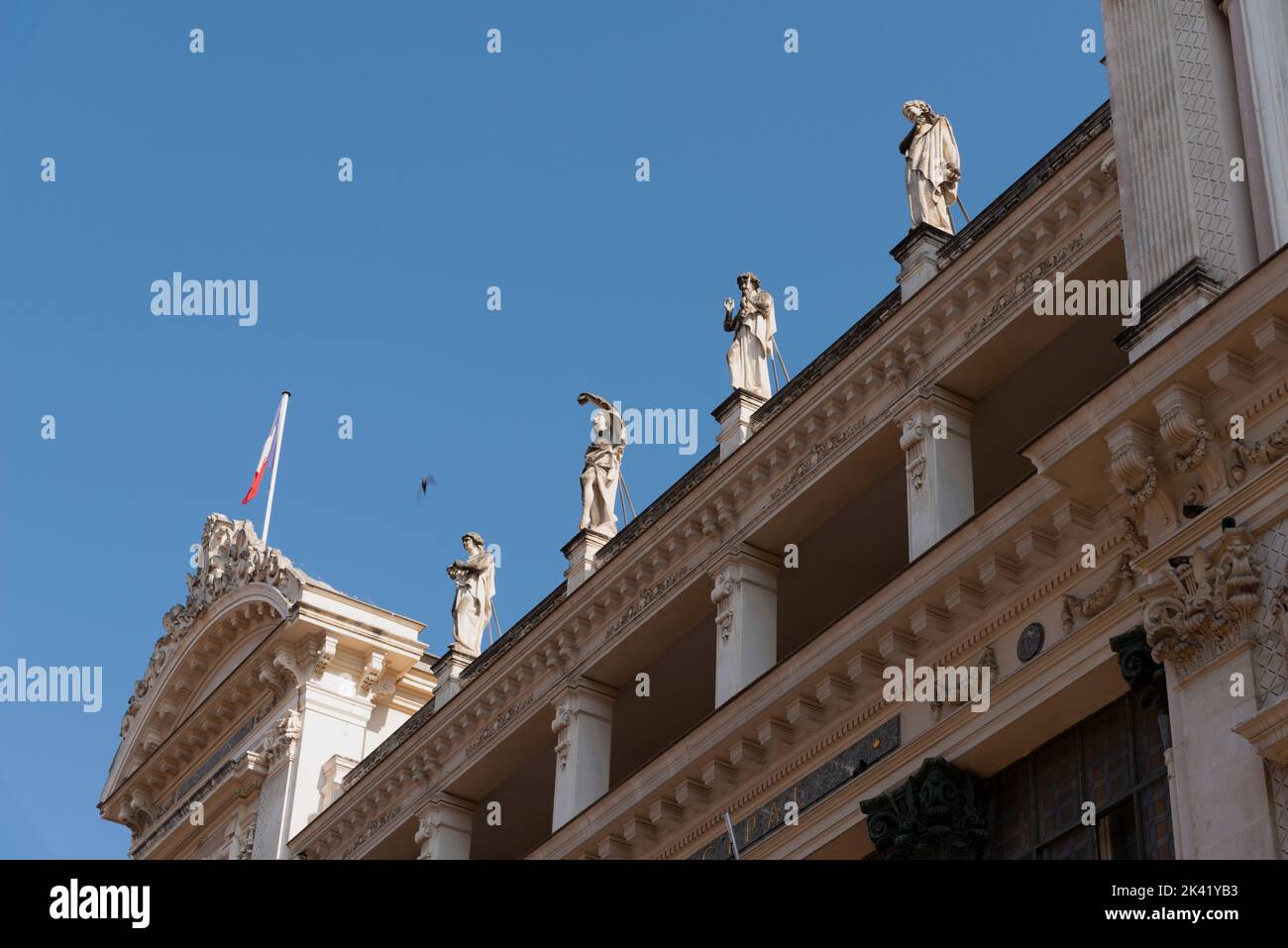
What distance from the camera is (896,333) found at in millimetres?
26375

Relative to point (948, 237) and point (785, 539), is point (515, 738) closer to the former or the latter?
point (785, 539)

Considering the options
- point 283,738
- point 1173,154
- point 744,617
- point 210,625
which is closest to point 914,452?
point 744,617

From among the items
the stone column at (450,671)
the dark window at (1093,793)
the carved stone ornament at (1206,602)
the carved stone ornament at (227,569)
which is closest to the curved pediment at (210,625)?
the carved stone ornament at (227,569)

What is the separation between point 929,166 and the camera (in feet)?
92.8

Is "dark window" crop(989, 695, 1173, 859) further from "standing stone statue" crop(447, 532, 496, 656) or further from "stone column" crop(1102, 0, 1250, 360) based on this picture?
"standing stone statue" crop(447, 532, 496, 656)

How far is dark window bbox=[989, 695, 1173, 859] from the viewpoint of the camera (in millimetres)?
20500

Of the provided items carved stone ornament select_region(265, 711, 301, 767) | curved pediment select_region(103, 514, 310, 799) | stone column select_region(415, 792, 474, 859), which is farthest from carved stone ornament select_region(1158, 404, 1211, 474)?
curved pediment select_region(103, 514, 310, 799)

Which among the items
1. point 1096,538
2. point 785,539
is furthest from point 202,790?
point 1096,538

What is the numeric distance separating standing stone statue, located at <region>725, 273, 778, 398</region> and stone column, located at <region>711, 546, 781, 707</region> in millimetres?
2547

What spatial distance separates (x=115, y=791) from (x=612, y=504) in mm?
15851

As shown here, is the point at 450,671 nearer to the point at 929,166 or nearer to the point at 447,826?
the point at 447,826

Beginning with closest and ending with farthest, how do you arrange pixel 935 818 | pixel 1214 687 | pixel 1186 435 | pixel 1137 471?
pixel 1214 687 → pixel 1186 435 → pixel 1137 471 → pixel 935 818

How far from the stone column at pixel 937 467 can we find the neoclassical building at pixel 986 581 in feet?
0.13

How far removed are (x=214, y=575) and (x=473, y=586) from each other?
8842 mm
